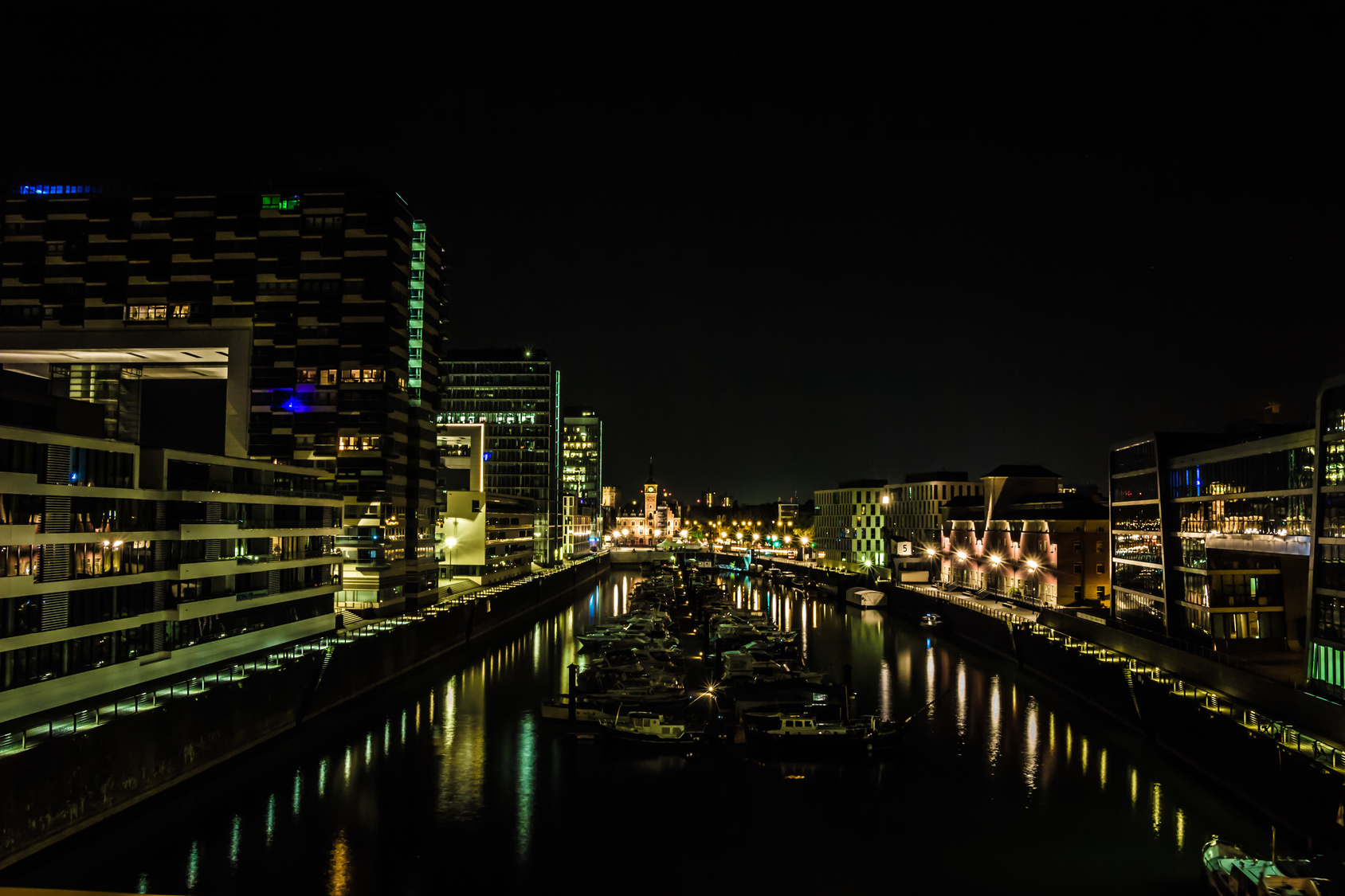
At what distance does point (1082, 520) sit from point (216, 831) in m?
62.1

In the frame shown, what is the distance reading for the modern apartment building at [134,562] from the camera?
84.3 ft

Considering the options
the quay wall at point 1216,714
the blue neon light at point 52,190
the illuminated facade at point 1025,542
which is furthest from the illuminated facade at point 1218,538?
the blue neon light at point 52,190

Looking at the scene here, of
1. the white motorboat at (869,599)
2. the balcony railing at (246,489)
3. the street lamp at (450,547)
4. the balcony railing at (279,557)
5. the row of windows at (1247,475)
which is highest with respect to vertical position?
the row of windows at (1247,475)

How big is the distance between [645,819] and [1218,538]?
3065 centimetres

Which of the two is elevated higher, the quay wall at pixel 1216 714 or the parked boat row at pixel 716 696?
the quay wall at pixel 1216 714

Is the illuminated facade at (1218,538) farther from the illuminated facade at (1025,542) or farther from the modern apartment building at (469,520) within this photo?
the modern apartment building at (469,520)

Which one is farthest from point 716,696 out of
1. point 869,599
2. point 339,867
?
point 869,599

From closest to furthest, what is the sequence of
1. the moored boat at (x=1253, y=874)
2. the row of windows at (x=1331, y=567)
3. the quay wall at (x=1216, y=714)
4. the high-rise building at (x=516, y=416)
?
1. the moored boat at (x=1253, y=874)
2. the quay wall at (x=1216, y=714)
3. the row of windows at (x=1331, y=567)
4. the high-rise building at (x=516, y=416)

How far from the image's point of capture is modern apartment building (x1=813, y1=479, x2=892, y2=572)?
A: 376 ft

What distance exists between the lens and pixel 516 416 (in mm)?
128375

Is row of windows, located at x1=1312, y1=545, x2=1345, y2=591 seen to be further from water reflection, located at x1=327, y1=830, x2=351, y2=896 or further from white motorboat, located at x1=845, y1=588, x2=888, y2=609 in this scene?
white motorboat, located at x1=845, y1=588, x2=888, y2=609

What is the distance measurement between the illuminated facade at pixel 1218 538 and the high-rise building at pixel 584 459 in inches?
4998

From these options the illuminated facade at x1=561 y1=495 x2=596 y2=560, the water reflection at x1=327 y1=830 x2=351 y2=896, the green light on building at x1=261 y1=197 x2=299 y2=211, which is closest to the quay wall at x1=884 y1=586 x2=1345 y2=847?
the water reflection at x1=327 y1=830 x2=351 y2=896

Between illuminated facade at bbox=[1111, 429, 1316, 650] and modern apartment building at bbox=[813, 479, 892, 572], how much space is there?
196 feet
